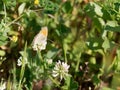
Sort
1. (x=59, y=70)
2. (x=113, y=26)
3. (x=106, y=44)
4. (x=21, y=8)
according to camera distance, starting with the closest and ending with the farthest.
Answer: (x=59, y=70) → (x=113, y=26) → (x=106, y=44) → (x=21, y=8)

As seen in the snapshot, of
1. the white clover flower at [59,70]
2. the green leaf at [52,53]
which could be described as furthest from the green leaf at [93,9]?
the white clover flower at [59,70]

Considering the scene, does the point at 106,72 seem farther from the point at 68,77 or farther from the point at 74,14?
the point at 74,14

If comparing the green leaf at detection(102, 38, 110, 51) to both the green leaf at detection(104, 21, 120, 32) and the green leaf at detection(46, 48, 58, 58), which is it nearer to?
the green leaf at detection(104, 21, 120, 32)

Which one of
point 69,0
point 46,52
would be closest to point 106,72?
point 46,52

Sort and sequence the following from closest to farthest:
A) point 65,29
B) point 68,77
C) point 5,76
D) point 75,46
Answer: point 68,77
point 5,76
point 65,29
point 75,46

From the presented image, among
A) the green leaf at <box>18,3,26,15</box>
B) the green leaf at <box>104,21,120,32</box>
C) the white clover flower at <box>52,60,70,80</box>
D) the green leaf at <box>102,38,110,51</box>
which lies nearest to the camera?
the white clover flower at <box>52,60,70,80</box>

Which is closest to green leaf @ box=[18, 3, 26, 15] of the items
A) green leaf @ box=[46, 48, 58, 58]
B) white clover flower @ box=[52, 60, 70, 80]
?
green leaf @ box=[46, 48, 58, 58]

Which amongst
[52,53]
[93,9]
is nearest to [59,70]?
[52,53]

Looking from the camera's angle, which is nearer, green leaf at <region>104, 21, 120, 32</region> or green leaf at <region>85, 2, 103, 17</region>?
green leaf at <region>104, 21, 120, 32</region>

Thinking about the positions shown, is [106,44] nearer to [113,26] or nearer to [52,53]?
[113,26]

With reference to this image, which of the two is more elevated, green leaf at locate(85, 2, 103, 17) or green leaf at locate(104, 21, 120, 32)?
green leaf at locate(85, 2, 103, 17)

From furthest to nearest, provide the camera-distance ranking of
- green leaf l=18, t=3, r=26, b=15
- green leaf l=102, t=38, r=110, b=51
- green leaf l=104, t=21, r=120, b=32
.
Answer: green leaf l=18, t=3, r=26, b=15, green leaf l=102, t=38, r=110, b=51, green leaf l=104, t=21, r=120, b=32
